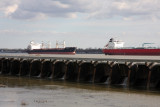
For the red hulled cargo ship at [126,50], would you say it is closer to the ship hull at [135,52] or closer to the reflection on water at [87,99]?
the ship hull at [135,52]

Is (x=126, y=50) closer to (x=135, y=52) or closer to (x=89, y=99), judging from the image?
(x=135, y=52)

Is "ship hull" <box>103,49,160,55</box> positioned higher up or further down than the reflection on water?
higher up

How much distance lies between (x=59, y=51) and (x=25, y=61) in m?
114

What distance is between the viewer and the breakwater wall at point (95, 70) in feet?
126

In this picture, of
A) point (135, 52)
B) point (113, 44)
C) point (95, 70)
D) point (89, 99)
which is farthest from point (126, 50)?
point (89, 99)

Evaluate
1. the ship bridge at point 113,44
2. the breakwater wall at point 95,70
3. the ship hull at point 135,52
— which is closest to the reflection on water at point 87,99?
the breakwater wall at point 95,70

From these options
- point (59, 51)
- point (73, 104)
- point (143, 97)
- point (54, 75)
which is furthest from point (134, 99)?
point (59, 51)

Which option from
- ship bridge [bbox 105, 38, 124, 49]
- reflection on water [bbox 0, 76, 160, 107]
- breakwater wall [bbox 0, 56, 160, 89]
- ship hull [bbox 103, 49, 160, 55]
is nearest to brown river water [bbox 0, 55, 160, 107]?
reflection on water [bbox 0, 76, 160, 107]

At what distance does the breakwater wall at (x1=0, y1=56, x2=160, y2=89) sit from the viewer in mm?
38469

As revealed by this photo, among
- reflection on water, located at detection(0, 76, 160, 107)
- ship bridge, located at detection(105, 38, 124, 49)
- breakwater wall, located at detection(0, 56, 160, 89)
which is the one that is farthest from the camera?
ship bridge, located at detection(105, 38, 124, 49)

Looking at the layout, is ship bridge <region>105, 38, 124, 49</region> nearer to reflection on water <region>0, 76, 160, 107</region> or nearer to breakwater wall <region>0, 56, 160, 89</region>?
breakwater wall <region>0, 56, 160, 89</region>

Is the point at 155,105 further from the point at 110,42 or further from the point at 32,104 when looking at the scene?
the point at 110,42

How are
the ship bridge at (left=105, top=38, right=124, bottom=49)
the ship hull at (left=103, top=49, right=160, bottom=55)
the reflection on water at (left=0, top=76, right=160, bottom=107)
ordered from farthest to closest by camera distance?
the ship bridge at (left=105, top=38, right=124, bottom=49) < the ship hull at (left=103, top=49, right=160, bottom=55) < the reflection on water at (left=0, top=76, right=160, bottom=107)

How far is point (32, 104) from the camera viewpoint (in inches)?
1032
